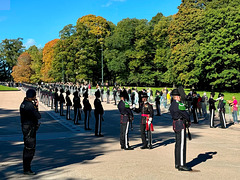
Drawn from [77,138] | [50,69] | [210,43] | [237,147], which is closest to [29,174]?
[77,138]

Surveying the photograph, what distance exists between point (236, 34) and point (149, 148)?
35.5m

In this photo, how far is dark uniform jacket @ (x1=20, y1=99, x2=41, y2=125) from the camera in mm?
6770

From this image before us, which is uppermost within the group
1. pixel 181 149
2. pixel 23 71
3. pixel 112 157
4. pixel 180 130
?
pixel 23 71

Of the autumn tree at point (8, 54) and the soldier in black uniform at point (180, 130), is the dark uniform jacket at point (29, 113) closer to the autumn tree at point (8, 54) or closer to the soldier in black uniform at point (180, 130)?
the soldier in black uniform at point (180, 130)

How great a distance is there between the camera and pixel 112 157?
28.7 ft

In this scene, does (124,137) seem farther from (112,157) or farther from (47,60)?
(47,60)

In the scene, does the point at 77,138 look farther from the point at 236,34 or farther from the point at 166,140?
the point at 236,34

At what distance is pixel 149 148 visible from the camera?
10.2 m

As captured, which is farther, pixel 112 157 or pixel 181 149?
pixel 112 157

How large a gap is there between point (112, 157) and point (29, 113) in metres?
Answer: 2.99

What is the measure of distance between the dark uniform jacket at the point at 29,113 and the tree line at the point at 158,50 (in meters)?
37.6

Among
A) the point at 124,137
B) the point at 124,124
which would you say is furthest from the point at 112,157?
the point at 124,124

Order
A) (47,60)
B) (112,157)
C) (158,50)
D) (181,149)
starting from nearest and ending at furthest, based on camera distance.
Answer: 1. (181,149)
2. (112,157)
3. (158,50)
4. (47,60)

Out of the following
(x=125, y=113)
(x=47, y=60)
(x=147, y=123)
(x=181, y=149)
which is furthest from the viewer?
(x=47, y=60)
